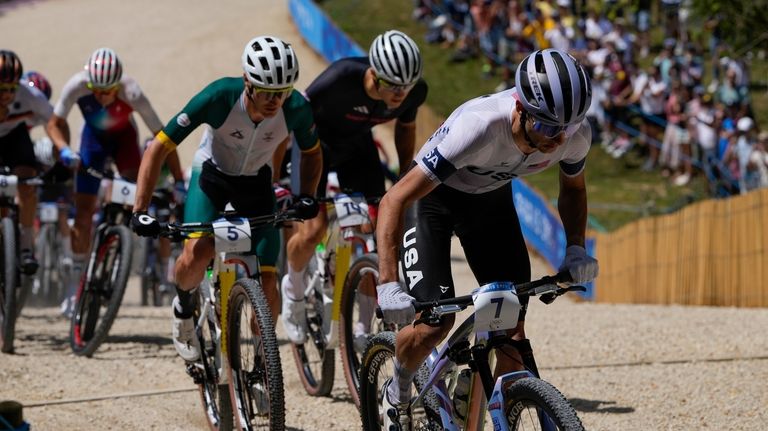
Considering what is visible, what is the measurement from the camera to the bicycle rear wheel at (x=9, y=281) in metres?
9.54

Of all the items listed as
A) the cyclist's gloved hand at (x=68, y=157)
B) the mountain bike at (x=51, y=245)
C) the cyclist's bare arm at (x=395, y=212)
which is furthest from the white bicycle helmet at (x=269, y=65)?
the mountain bike at (x=51, y=245)

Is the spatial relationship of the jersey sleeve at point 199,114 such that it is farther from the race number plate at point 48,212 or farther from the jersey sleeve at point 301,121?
the race number plate at point 48,212

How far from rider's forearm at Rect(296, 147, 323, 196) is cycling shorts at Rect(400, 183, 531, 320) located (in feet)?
6.58

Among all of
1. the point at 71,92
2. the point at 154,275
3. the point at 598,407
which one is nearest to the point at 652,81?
the point at 154,275

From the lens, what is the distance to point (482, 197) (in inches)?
222

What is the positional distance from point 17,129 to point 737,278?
7.81 metres

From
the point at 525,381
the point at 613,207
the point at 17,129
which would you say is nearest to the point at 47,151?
the point at 17,129

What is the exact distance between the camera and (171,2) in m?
43.6

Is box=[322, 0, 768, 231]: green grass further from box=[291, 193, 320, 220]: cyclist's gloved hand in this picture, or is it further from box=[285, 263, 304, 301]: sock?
box=[291, 193, 320, 220]: cyclist's gloved hand

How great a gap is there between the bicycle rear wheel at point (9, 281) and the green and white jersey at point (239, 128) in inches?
111

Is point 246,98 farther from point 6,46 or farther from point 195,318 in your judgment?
point 6,46

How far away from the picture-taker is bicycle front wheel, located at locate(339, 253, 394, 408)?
25.0ft

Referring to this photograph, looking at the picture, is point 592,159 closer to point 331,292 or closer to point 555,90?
point 331,292

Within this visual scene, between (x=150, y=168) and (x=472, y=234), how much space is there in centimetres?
215
